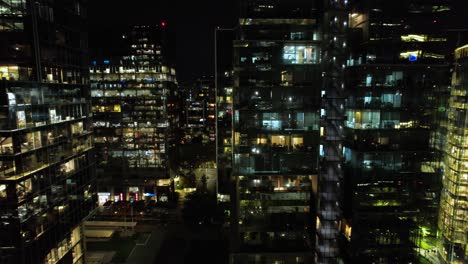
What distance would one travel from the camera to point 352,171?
28.8 meters

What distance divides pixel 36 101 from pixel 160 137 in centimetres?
3883

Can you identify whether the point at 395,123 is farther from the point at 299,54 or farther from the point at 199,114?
the point at 199,114

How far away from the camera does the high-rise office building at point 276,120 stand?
2486cm

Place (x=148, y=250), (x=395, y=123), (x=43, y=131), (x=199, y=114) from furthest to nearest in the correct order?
(x=199, y=114) → (x=148, y=250) → (x=395, y=123) → (x=43, y=131)

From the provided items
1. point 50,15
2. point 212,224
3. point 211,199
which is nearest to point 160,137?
point 211,199

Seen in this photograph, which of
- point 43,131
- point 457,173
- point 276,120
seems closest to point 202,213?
point 276,120

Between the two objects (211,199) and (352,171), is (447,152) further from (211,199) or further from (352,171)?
(211,199)

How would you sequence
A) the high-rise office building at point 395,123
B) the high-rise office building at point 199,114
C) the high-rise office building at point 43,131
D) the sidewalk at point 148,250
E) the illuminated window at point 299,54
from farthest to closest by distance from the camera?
the high-rise office building at point 199,114 < the sidewalk at point 148,250 < the high-rise office building at point 395,123 < the illuminated window at point 299,54 < the high-rise office building at point 43,131

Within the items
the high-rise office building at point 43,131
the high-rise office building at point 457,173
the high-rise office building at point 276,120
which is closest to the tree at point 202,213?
the high-rise office building at point 43,131

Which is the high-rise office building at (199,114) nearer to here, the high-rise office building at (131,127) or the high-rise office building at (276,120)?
the high-rise office building at (131,127)

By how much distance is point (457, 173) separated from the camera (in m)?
27.4

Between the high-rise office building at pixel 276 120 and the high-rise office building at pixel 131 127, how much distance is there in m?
37.6

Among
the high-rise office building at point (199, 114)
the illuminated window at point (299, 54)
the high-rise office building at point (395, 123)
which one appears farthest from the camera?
the high-rise office building at point (199, 114)

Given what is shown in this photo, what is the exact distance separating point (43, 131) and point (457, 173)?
122 ft
